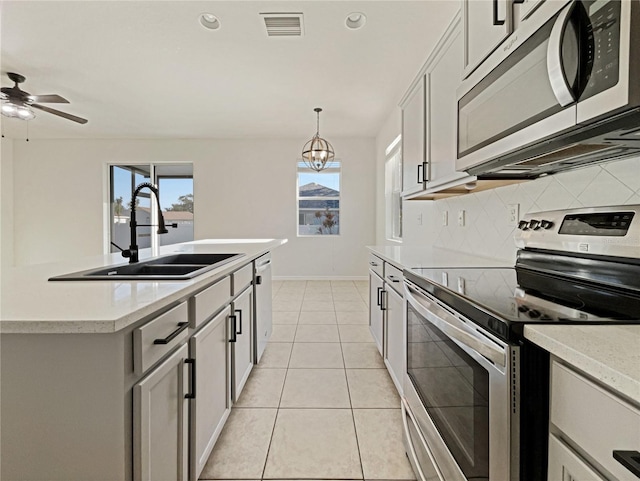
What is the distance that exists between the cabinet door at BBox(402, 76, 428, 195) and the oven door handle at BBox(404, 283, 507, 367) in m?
1.21

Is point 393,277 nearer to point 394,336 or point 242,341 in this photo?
point 394,336

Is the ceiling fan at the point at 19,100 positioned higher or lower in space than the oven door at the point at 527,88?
higher

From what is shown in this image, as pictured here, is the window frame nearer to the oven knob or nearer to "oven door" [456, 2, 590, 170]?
"oven door" [456, 2, 590, 170]

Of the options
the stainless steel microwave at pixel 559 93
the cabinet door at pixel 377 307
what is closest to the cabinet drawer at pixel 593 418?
the stainless steel microwave at pixel 559 93

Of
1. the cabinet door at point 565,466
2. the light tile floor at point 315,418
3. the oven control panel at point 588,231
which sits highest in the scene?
the oven control panel at point 588,231

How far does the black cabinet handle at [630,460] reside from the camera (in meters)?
0.45

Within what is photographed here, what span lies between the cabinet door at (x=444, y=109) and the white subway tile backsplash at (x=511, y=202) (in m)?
0.33

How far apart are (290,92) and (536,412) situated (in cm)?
430

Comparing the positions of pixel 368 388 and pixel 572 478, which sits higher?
pixel 572 478

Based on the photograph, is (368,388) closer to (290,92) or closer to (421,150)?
(421,150)

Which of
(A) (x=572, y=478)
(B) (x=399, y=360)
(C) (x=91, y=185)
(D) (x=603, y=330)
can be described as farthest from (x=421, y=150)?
(C) (x=91, y=185)

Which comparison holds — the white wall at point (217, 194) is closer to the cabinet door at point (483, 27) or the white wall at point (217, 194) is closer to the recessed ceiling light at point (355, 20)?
the recessed ceiling light at point (355, 20)

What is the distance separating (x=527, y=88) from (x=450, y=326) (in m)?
0.80

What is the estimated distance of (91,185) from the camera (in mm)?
6535
